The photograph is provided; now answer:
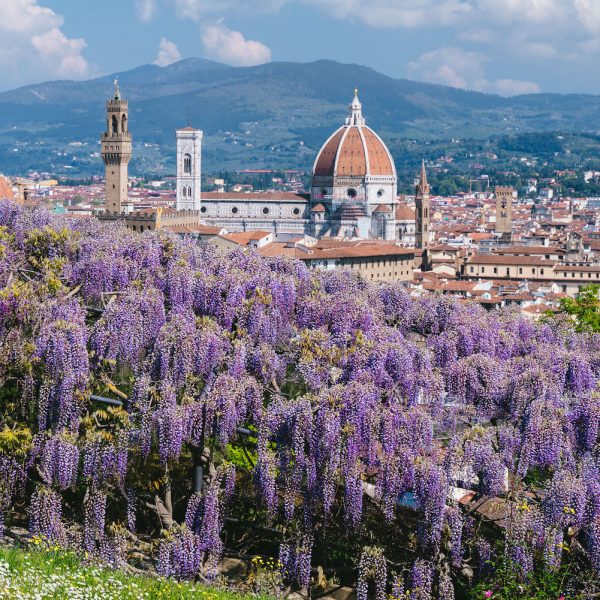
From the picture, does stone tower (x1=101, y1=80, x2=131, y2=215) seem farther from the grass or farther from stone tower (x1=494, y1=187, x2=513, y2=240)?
the grass

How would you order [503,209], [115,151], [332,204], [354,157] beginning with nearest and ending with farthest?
[115,151], [332,204], [354,157], [503,209]

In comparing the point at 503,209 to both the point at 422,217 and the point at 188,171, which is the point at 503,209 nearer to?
the point at 422,217

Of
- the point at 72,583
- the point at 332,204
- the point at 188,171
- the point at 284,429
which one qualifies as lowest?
the point at 72,583

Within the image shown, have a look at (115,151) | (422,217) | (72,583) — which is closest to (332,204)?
(422,217)

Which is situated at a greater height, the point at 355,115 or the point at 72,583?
the point at 355,115

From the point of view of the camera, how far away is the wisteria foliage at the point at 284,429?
13.5 m

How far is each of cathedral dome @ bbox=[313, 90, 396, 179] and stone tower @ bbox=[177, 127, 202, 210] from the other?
1031cm

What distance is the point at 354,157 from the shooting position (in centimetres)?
10275

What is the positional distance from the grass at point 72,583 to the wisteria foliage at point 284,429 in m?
1.27

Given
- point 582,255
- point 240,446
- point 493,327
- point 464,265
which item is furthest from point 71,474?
point 582,255

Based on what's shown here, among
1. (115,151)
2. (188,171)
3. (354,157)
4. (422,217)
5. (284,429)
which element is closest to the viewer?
(284,429)

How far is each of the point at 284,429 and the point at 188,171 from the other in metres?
84.4

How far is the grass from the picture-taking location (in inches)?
432

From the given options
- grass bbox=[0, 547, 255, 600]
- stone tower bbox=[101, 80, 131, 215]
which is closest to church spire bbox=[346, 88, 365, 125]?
stone tower bbox=[101, 80, 131, 215]
